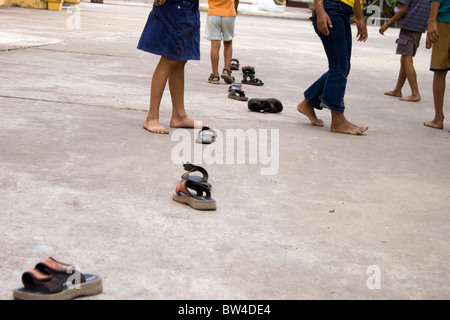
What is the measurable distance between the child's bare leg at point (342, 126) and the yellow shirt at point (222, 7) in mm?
3041

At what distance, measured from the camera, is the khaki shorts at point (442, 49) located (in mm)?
6297

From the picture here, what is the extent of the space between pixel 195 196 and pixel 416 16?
570 centimetres

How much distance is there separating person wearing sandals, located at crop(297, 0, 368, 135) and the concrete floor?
20cm

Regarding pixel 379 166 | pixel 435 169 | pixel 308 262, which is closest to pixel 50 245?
pixel 308 262

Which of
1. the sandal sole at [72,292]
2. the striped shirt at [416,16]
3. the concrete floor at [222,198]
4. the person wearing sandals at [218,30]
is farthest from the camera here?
the person wearing sandals at [218,30]

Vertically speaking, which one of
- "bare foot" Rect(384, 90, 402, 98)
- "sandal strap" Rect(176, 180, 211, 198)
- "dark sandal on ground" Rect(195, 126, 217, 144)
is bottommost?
"bare foot" Rect(384, 90, 402, 98)

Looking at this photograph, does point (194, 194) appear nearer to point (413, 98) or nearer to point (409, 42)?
point (413, 98)

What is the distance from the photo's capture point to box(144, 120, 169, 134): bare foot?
5.25 m

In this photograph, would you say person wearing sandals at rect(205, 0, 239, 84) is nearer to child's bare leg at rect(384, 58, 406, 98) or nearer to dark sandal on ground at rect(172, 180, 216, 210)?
child's bare leg at rect(384, 58, 406, 98)

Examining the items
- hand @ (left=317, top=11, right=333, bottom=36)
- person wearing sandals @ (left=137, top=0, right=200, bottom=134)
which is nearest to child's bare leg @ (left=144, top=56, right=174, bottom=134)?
person wearing sandals @ (left=137, top=0, right=200, bottom=134)

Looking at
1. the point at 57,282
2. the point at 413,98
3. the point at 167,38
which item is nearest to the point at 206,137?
the point at 167,38

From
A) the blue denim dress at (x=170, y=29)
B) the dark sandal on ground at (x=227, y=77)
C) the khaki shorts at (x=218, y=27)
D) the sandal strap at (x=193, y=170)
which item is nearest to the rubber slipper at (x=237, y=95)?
the dark sandal on ground at (x=227, y=77)

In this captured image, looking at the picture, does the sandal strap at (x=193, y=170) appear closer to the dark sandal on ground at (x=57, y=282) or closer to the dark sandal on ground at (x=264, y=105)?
the dark sandal on ground at (x=57, y=282)
